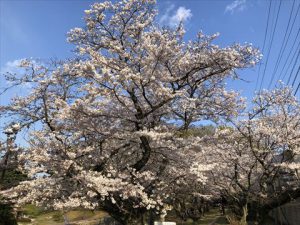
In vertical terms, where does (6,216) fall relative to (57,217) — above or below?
below

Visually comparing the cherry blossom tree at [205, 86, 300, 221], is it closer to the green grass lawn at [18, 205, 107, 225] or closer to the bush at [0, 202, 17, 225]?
the bush at [0, 202, 17, 225]

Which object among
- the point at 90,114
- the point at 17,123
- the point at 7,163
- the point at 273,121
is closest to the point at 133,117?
the point at 90,114

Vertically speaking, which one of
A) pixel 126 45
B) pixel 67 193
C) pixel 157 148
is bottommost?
pixel 67 193

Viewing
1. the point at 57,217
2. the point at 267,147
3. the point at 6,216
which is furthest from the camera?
the point at 57,217

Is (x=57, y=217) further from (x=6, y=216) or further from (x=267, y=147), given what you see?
(x=267, y=147)

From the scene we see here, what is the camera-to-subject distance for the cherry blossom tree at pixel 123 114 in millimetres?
14297

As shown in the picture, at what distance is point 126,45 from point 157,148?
4.70 m

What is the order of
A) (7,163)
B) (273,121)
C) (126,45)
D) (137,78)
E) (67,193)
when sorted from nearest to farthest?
(137,78) → (67,193) → (126,45) → (7,163) → (273,121)

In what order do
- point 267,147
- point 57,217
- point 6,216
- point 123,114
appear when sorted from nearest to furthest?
point 123,114
point 267,147
point 6,216
point 57,217

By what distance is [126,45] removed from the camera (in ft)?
54.3

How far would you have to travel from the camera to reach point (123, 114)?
15258 millimetres

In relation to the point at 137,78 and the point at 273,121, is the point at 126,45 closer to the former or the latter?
the point at 137,78


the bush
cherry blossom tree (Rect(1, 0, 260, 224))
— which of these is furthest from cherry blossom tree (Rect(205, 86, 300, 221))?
the bush

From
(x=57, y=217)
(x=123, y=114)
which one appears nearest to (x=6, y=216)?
(x=123, y=114)
